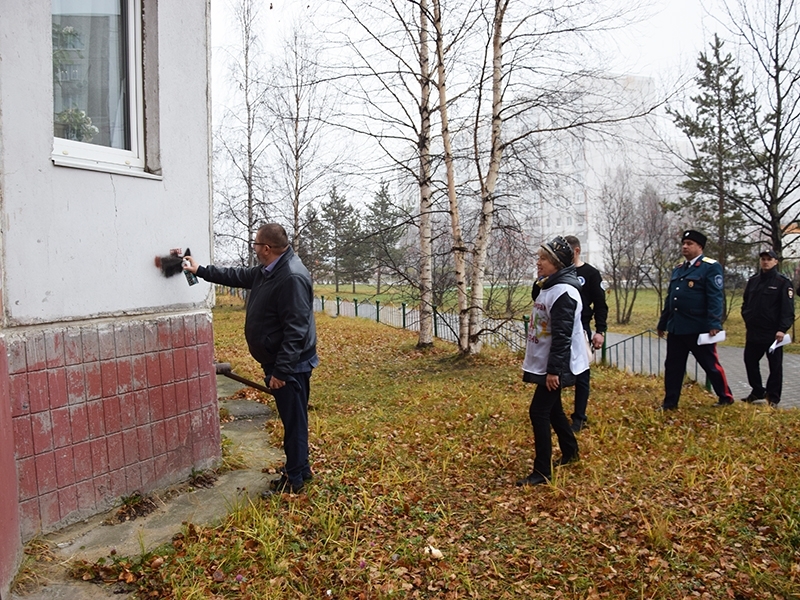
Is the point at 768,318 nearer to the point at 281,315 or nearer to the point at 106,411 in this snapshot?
the point at 281,315

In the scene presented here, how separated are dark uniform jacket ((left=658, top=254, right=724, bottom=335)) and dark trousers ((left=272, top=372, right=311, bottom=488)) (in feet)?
13.6

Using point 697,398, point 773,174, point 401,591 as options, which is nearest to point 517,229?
point 697,398

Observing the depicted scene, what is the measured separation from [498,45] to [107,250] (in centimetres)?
782

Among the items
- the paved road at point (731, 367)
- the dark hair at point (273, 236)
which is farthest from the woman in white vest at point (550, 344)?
the paved road at point (731, 367)

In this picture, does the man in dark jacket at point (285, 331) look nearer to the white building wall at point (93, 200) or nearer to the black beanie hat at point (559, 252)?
the white building wall at point (93, 200)

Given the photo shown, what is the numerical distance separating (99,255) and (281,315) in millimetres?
1183

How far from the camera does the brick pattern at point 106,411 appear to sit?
3.26m

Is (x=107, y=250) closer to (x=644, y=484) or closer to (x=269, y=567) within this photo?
(x=269, y=567)

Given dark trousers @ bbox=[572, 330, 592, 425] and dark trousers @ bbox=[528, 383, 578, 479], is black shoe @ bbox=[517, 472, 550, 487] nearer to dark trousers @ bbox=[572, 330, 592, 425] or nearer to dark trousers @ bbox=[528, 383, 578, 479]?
dark trousers @ bbox=[528, 383, 578, 479]

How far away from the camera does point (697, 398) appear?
23.2 feet

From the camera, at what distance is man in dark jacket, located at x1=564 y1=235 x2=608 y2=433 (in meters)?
5.71

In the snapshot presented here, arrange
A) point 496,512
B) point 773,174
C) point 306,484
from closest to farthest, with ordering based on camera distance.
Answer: point 496,512
point 306,484
point 773,174

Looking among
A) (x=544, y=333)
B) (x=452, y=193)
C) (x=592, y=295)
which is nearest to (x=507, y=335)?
(x=452, y=193)

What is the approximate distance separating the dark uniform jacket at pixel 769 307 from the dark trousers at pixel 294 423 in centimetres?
571
